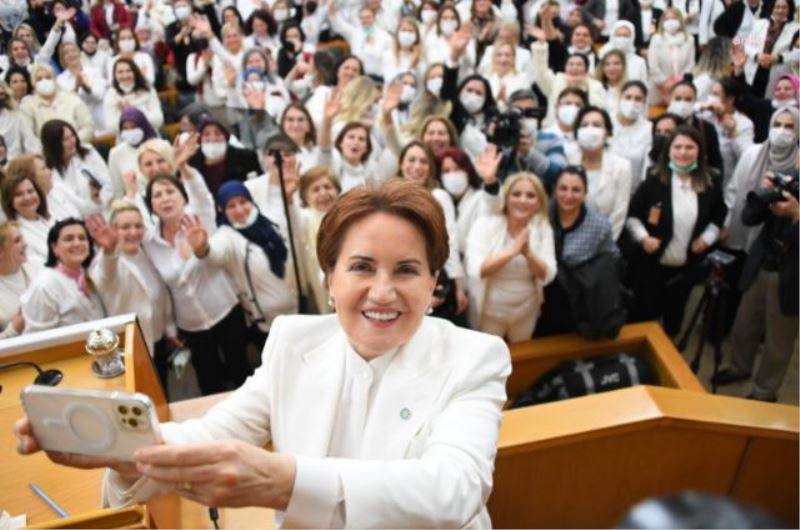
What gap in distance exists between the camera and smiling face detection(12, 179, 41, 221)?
84.5 inches

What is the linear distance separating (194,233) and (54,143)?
56 centimetres

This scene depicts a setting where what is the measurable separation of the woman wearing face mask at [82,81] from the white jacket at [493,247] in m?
1.64

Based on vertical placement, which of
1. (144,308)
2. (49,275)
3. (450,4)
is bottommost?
(144,308)

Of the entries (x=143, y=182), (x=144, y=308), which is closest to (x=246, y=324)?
(x=144, y=308)

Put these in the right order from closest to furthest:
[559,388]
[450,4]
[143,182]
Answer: [559,388], [143,182], [450,4]

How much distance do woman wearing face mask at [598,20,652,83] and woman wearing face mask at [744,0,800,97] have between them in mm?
803

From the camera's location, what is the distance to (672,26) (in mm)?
3736

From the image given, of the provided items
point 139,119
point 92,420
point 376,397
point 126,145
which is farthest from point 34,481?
point 139,119

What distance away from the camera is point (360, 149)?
133 inches

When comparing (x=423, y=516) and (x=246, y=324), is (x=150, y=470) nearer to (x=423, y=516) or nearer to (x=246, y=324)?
(x=423, y=516)

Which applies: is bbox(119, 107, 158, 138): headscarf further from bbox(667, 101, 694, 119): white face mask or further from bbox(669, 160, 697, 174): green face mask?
bbox(667, 101, 694, 119): white face mask

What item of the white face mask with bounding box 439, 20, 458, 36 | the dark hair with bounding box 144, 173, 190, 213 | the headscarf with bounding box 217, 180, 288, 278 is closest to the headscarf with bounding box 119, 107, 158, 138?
the dark hair with bounding box 144, 173, 190, 213

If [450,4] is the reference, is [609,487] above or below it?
below

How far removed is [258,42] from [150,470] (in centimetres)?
457
